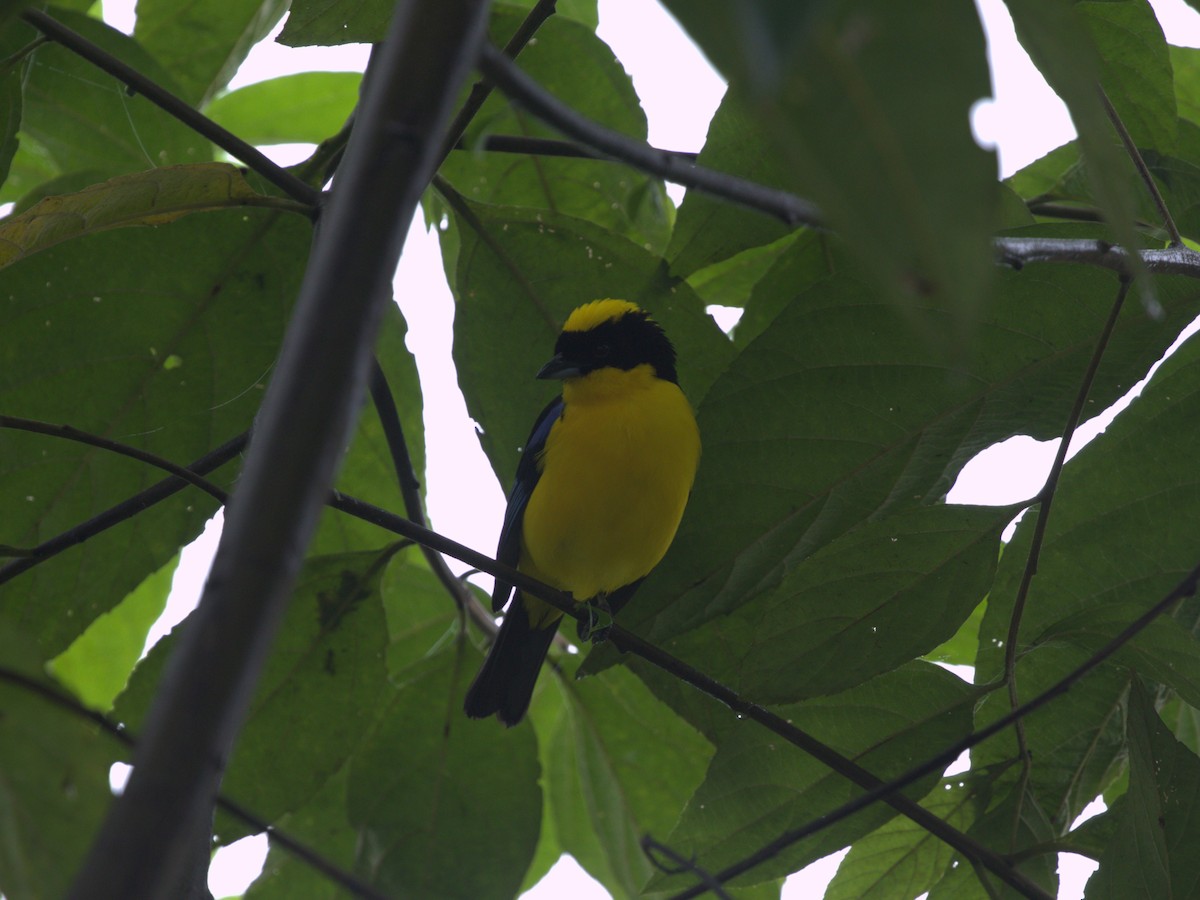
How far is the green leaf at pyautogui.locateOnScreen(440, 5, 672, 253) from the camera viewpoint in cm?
347

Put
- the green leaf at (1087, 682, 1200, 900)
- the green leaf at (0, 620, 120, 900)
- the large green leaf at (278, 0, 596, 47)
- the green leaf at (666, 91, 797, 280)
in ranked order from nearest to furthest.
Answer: the green leaf at (0, 620, 120, 900) < the green leaf at (1087, 682, 1200, 900) < the large green leaf at (278, 0, 596, 47) < the green leaf at (666, 91, 797, 280)

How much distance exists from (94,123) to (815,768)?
2836 mm

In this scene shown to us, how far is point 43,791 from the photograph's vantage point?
1332 millimetres

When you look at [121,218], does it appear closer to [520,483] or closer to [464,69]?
[464,69]

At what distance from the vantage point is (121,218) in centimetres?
261

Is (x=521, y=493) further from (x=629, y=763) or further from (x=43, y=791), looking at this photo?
(x=43, y=791)

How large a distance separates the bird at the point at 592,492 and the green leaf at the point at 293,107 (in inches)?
43.7

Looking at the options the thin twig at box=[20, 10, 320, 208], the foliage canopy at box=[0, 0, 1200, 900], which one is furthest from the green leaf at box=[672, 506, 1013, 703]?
the thin twig at box=[20, 10, 320, 208]

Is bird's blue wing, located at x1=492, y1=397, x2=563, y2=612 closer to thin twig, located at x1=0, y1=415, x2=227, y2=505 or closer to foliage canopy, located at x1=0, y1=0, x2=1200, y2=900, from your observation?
foliage canopy, located at x1=0, y1=0, x2=1200, y2=900

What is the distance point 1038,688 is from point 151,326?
2.33 meters

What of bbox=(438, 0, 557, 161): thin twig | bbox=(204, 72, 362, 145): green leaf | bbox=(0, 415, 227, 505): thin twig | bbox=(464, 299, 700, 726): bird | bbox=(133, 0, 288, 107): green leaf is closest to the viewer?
bbox=(0, 415, 227, 505): thin twig

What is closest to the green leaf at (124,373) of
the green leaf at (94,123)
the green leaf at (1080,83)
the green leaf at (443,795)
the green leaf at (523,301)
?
the green leaf at (523,301)

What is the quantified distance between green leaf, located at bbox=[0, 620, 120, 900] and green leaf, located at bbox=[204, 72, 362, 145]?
3.27 m

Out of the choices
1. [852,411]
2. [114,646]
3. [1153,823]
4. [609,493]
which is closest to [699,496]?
[852,411]
